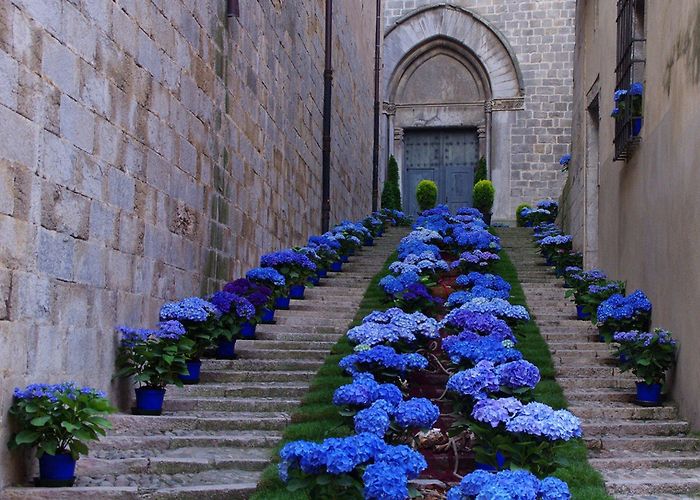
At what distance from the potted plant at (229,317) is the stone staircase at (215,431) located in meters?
0.20

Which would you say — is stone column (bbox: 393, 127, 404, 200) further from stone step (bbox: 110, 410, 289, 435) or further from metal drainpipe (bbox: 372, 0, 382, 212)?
stone step (bbox: 110, 410, 289, 435)

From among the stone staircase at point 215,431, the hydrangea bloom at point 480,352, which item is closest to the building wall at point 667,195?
the hydrangea bloom at point 480,352

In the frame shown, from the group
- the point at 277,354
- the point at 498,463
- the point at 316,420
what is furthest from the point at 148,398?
the point at 498,463

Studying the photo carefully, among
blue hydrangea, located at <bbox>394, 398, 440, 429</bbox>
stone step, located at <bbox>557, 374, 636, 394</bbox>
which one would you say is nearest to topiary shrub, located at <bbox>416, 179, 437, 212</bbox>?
stone step, located at <bbox>557, 374, 636, 394</bbox>

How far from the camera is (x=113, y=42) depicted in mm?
6473

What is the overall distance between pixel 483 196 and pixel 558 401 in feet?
45.6

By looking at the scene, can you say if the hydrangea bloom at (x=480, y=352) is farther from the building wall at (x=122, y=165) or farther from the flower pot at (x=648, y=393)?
the building wall at (x=122, y=165)

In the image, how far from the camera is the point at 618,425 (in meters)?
6.66

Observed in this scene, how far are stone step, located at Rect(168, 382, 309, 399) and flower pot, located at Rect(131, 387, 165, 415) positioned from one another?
0.48 meters

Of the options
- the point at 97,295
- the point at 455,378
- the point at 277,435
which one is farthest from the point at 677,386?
the point at 97,295

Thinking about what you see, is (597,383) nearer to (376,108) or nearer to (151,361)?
(151,361)

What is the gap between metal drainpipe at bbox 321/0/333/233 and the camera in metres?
15.3

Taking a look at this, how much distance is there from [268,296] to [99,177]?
9.72ft

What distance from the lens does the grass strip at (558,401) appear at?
531 centimetres
